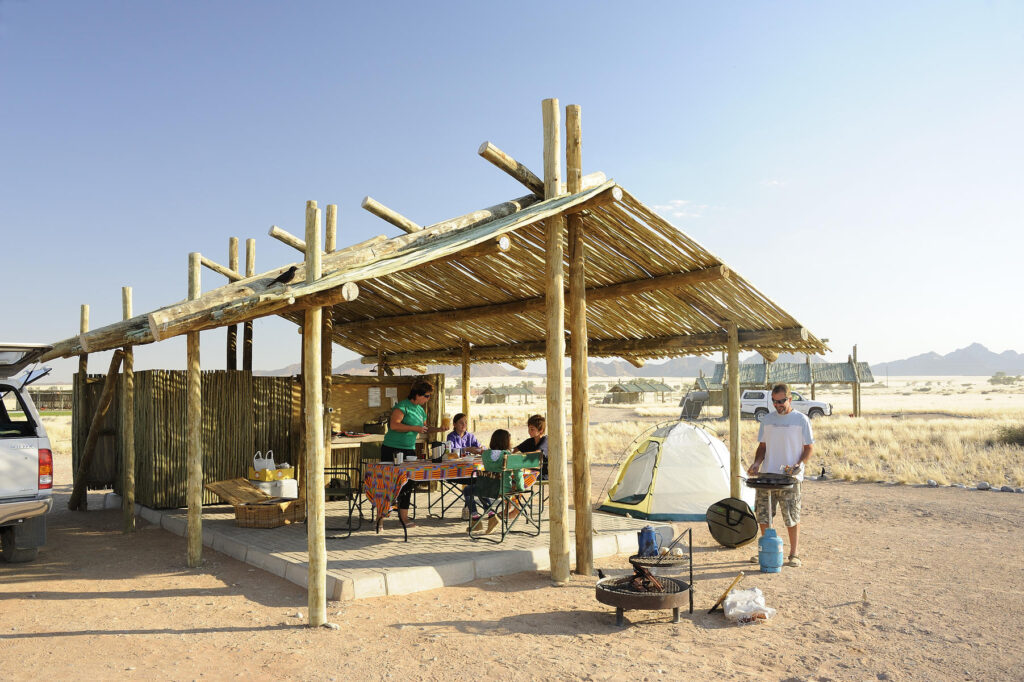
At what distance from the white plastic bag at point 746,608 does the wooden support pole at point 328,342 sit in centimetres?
605

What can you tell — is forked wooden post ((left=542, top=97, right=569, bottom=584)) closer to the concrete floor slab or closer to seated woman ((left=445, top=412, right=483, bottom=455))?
the concrete floor slab

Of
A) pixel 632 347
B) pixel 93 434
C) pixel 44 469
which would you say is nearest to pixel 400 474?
pixel 44 469

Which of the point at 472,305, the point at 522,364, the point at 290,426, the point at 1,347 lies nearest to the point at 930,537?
the point at 472,305

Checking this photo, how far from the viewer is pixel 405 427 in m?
7.41

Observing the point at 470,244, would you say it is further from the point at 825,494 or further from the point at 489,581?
the point at 825,494

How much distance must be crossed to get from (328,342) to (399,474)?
531 centimetres

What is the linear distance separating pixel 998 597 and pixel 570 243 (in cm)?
454

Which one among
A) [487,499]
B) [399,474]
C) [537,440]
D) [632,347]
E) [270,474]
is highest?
[632,347]

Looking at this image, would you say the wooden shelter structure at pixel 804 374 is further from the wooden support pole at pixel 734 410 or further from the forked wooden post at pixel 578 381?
the forked wooden post at pixel 578 381

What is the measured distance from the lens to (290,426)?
1017cm

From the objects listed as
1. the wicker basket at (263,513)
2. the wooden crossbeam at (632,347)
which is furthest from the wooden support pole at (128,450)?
the wooden crossbeam at (632,347)

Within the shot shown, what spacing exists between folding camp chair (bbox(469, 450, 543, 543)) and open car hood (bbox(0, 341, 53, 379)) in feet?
15.1

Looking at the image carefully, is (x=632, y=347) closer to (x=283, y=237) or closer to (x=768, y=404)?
(x=283, y=237)

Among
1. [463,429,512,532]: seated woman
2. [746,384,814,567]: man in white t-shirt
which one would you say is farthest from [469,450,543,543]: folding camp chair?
[746,384,814,567]: man in white t-shirt
